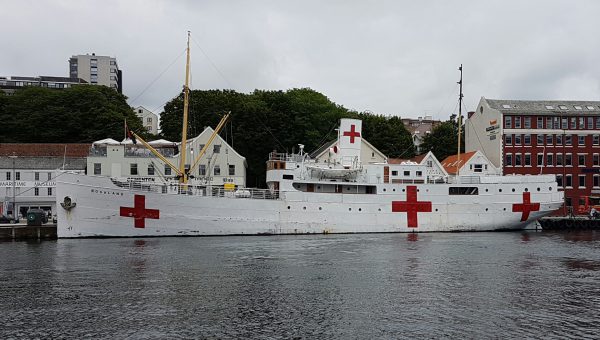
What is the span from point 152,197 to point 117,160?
49.5ft

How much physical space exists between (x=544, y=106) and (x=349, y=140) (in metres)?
25.2

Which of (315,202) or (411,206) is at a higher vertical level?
(315,202)

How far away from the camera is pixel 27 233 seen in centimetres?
3041

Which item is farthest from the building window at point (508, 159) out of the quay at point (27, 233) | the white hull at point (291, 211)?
the quay at point (27, 233)

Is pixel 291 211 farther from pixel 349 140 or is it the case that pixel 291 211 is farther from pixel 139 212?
pixel 139 212

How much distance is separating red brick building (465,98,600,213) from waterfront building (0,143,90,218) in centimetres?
3765

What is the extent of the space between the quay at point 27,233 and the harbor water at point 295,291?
3.52 meters

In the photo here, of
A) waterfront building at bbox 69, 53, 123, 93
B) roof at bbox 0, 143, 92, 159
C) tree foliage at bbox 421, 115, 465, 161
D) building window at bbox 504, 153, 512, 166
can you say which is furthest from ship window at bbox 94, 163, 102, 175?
waterfront building at bbox 69, 53, 123, 93

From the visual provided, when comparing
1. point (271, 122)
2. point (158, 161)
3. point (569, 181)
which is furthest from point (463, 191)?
point (158, 161)

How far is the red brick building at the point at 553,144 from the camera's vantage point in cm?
4841

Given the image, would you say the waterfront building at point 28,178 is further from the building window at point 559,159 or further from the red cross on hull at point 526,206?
the building window at point 559,159

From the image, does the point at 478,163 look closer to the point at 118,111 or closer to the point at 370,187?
the point at 370,187

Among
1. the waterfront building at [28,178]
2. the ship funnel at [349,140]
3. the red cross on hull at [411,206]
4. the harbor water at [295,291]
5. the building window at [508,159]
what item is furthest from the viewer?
the building window at [508,159]

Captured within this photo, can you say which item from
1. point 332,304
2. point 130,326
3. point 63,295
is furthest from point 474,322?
point 63,295
